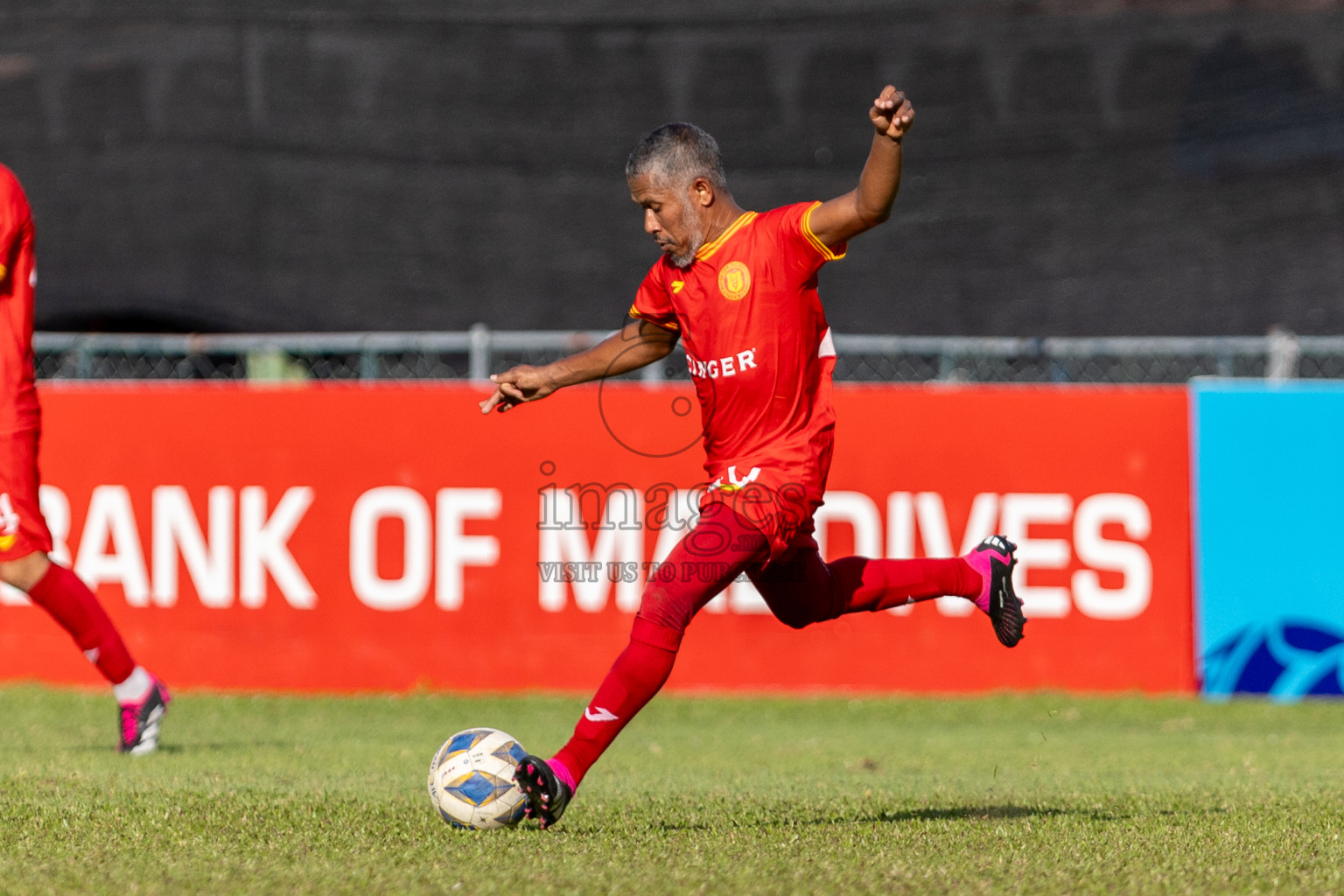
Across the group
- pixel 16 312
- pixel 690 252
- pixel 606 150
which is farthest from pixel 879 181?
pixel 606 150

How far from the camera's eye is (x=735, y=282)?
4.53m

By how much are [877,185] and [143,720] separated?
3.65 m

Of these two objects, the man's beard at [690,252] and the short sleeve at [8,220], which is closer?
the man's beard at [690,252]

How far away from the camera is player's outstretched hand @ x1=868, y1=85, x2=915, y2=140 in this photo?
13.3 feet

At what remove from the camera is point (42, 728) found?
7398 mm

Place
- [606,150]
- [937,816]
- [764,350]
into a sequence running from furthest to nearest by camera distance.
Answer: [606,150] → [937,816] → [764,350]

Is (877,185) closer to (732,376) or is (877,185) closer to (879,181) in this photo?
(879,181)

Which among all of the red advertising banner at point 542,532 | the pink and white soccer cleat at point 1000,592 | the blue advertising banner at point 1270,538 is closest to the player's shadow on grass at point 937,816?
→ the pink and white soccer cleat at point 1000,592

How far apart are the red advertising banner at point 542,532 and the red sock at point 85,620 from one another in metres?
2.70

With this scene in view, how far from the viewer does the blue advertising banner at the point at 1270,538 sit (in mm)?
8578

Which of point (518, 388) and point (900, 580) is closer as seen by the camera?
point (518, 388)

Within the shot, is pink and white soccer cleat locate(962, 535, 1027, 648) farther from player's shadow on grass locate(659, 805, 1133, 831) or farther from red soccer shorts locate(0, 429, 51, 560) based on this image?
red soccer shorts locate(0, 429, 51, 560)

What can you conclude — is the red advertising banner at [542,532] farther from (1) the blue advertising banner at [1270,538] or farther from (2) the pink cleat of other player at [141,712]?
(2) the pink cleat of other player at [141,712]

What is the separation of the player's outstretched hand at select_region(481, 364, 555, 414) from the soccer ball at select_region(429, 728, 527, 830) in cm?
108
